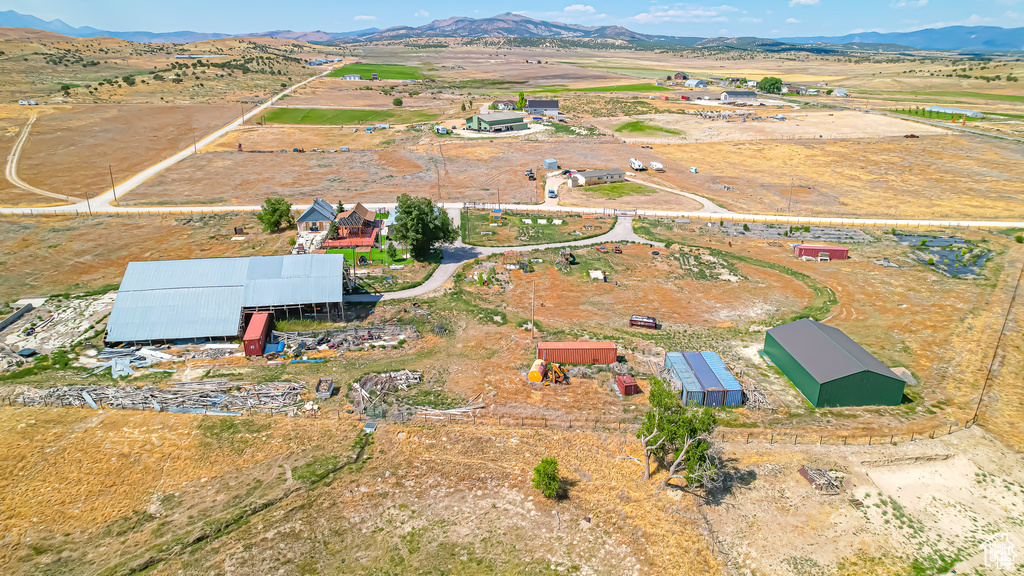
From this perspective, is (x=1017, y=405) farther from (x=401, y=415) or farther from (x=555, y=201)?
(x=555, y=201)

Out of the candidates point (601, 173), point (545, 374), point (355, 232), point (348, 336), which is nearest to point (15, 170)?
point (355, 232)

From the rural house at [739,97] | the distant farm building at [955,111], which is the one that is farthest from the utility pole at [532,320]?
the distant farm building at [955,111]

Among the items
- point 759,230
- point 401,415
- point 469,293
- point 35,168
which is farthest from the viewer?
point 35,168

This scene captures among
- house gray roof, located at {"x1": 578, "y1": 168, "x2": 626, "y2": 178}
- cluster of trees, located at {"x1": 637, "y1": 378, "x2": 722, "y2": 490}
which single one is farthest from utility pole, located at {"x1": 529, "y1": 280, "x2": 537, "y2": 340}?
house gray roof, located at {"x1": 578, "y1": 168, "x2": 626, "y2": 178}

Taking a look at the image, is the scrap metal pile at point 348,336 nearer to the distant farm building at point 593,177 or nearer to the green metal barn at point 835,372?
the green metal barn at point 835,372

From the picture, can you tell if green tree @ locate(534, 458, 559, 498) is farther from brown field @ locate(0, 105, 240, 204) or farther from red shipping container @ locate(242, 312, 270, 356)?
brown field @ locate(0, 105, 240, 204)

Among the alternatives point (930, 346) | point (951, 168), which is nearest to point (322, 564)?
point (930, 346)
